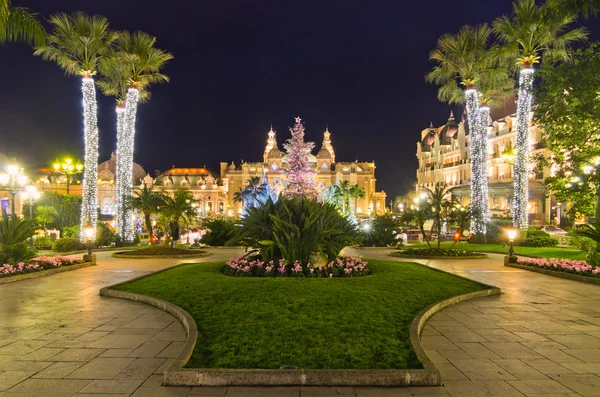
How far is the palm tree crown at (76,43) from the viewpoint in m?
23.5

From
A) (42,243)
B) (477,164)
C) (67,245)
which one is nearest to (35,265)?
(67,245)

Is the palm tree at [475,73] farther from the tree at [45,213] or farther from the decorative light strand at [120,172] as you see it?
the tree at [45,213]

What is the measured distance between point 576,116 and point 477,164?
1059cm

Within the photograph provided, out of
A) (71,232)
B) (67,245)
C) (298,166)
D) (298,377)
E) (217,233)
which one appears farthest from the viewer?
(298,166)

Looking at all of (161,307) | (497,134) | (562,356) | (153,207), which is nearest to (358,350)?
(562,356)

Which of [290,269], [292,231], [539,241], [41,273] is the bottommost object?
[41,273]

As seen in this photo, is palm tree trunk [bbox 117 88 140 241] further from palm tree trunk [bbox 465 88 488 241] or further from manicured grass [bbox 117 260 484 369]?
palm tree trunk [bbox 465 88 488 241]

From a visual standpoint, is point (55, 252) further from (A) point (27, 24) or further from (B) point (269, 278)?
(B) point (269, 278)

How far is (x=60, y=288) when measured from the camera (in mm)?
11016

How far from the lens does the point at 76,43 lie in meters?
23.9

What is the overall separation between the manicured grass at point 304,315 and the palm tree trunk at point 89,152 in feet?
49.7

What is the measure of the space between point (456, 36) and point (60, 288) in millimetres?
26129

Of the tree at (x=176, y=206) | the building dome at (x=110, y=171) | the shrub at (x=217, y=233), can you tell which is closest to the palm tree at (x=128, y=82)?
the shrub at (x=217, y=233)

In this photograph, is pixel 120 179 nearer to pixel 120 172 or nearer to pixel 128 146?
pixel 120 172
